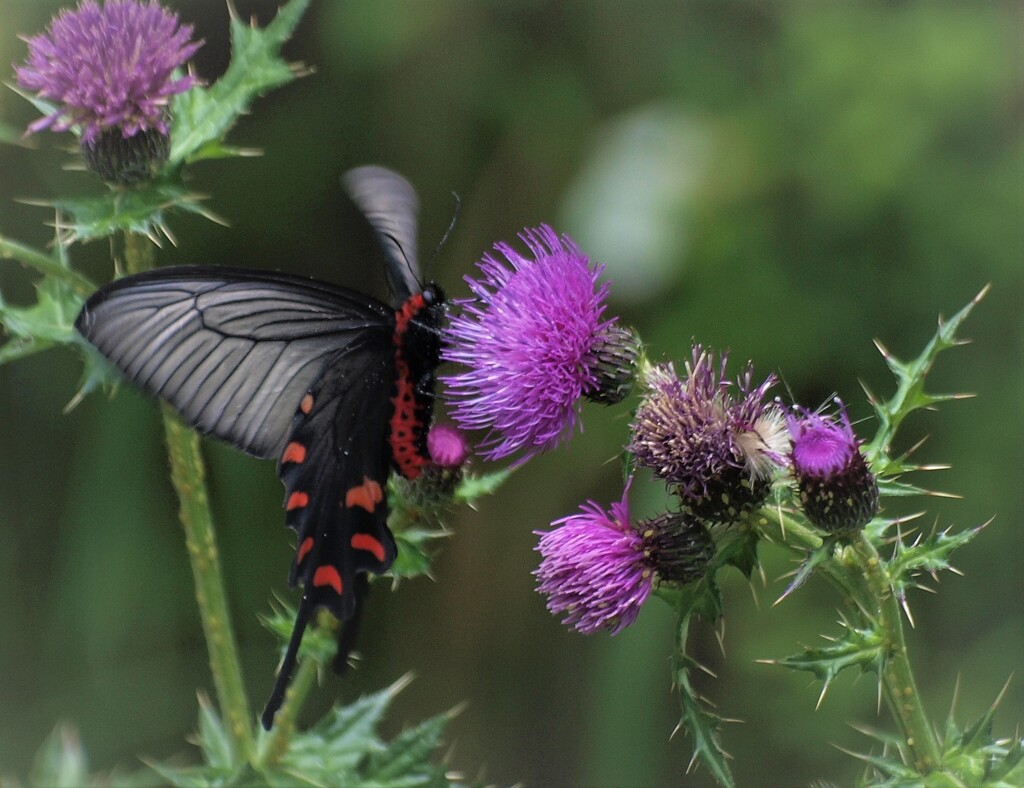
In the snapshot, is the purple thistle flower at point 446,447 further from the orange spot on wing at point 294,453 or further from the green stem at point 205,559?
the green stem at point 205,559

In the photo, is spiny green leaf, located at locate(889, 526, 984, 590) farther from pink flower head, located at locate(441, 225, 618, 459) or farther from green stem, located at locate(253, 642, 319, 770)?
green stem, located at locate(253, 642, 319, 770)

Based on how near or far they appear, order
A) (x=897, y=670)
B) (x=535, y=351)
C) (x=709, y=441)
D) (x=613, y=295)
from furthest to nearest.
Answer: (x=613, y=295), (x=535, y=351), (x=709, y=441), (x=897, y=670)

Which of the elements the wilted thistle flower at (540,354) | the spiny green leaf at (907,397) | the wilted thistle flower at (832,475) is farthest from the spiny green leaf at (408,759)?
the spiny green leaf at (907,397)

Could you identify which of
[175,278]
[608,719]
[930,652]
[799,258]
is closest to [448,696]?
[608,719]

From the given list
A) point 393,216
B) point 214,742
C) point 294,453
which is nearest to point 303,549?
point 294,453

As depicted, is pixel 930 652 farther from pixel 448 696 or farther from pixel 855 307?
pixel 448 696

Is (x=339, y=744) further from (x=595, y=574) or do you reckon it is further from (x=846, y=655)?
(x=846, y=655)
